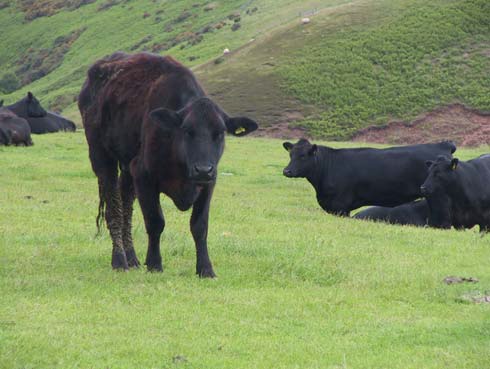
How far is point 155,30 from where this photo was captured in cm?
12100

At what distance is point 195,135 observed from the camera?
1019 centimetres

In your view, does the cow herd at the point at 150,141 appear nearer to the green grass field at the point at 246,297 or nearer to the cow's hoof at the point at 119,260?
the cow's hoof at the point at 119,260

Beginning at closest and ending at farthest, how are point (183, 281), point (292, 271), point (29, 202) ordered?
1. point (183, 281)
2. point (292, 271)
3. point (29, 202)

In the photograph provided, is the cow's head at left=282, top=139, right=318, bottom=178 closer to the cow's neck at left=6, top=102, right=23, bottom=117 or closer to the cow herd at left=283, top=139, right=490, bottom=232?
the cow herd at left=283, top=139, right=490, bottom=232

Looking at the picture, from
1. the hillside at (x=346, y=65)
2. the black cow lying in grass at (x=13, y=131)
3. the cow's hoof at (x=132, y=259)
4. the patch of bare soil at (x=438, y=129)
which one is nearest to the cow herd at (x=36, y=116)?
the black cow lying in grass at (x=13, y=131)

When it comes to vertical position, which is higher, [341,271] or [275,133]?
[341,271]

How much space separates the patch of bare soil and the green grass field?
37.9 metres

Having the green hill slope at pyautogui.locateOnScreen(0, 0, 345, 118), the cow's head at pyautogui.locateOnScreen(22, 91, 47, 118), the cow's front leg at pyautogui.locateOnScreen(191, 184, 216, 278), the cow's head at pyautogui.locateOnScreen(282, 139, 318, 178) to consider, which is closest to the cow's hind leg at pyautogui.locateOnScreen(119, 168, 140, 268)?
the cow's front leg at pyautogui.locateOnScreen(191, 184, 216, 278)

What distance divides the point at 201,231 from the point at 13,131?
2115cm

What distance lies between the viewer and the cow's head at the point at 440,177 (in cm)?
1880

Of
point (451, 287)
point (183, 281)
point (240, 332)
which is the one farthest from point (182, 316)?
point (451, 287)

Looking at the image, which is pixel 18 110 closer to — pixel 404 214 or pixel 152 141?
pixel 404 214

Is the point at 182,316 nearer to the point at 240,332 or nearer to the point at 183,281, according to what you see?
the point at 240,332

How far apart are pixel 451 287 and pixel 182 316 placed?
3366 millimetres
